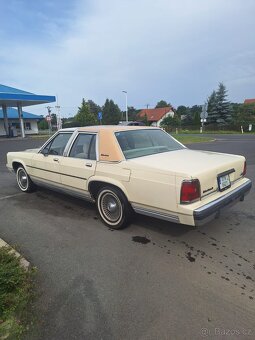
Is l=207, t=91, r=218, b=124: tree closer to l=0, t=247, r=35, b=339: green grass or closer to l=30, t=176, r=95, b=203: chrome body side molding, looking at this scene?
l=30, t=176, r=95, b=203: chrome body side molding

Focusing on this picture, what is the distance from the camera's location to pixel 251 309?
2.47 m

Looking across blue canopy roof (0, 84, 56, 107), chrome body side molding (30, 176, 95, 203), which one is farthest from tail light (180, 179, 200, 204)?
blue canopy roof (0, 84, 56, 107)

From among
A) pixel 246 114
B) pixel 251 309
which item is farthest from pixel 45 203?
pixel 246 114

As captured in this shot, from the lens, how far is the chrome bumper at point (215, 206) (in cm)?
320

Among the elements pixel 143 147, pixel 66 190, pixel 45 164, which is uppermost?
pixel 143 147

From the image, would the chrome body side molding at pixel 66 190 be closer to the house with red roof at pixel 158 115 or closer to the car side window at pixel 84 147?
the car side window at pixel 84 147

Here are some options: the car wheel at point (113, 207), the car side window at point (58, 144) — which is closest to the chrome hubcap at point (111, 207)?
the car wheel at point (113, 207)

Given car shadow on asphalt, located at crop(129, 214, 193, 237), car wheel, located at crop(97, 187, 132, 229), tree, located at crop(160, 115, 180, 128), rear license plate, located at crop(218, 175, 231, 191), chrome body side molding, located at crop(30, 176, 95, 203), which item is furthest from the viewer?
tree, located at crop(160, 115, 180, 128)

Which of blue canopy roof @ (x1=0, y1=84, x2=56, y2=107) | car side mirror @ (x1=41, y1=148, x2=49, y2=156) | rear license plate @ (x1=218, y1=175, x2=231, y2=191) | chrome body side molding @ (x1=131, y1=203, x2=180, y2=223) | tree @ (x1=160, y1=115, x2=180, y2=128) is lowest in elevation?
tree @ (x1=160, y1=115, x2=180, y2=128)

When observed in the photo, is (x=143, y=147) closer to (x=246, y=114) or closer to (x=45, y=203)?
(x=45, y=203)

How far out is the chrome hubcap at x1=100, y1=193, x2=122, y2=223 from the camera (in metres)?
4.13

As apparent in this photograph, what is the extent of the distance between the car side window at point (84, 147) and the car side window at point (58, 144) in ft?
1.17

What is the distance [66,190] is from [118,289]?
2655 millimetres

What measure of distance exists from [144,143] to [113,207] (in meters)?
1.22
